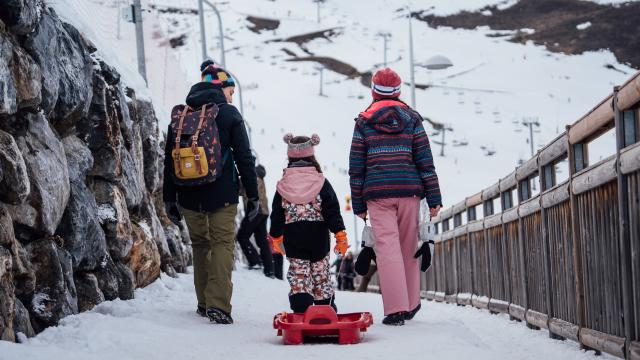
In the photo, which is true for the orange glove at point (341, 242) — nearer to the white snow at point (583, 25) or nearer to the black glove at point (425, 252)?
the black glove at point (425, 252)

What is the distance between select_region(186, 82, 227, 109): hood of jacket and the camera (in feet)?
24.1

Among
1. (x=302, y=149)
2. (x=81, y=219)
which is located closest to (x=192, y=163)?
(x=81, y=219)

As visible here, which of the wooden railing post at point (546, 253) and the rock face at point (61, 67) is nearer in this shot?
the rock face at point (61, 67)

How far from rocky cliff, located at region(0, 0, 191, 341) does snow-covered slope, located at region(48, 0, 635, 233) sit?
33.5 meters

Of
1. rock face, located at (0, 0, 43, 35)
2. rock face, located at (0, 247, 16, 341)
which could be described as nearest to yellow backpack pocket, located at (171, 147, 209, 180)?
rock face, located at (0, 0, 43, 35)

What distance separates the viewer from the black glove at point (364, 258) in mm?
7355

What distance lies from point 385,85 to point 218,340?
2626 millimetres

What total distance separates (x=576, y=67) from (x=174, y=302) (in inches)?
2961

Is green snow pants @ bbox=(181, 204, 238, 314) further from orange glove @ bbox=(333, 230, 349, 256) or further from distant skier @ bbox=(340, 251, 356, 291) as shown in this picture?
distant skier @ bbox=(340, 251, 356, 291)

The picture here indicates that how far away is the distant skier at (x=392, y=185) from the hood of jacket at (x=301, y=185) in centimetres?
37

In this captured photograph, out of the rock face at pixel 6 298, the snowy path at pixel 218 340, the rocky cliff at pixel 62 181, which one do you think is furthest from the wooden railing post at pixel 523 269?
the rock face at pixel 6 298

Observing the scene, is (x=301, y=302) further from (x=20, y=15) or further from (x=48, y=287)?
(x=20, y=15)

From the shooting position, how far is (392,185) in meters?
7.09

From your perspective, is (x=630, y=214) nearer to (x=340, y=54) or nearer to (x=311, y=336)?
(x=311, y=336)
